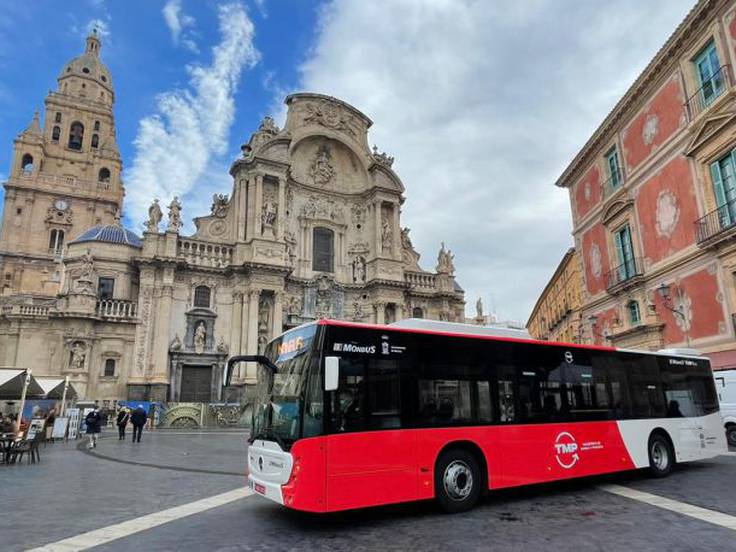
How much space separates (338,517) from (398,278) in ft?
94.5

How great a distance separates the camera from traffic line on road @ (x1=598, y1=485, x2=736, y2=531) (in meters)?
6.21

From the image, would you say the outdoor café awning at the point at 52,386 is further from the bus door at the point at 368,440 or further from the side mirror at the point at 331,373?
the side mirror at the point at 331,373

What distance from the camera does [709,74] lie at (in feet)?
56.4

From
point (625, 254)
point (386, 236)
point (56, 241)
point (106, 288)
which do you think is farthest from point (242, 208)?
point (56, 241)

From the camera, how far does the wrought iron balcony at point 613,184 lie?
904 inches

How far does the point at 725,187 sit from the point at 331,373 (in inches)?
673

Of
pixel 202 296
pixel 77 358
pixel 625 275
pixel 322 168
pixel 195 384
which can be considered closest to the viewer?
pixel 625 275

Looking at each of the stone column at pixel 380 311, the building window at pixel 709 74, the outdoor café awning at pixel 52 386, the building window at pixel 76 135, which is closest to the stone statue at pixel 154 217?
the outdoor café awning at pixel 52 386

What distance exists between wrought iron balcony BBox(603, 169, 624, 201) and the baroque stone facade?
0.18 ft

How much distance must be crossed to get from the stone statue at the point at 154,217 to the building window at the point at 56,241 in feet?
85.0

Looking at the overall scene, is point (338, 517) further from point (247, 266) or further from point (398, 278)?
point (398, 278)

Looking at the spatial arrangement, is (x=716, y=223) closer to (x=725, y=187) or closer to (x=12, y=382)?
(x=725, y=187)

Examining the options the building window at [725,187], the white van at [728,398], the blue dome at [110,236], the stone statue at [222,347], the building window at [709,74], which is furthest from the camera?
the blue dome at [110,236]

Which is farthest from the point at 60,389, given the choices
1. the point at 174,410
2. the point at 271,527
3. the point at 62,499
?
the point at 271,527
